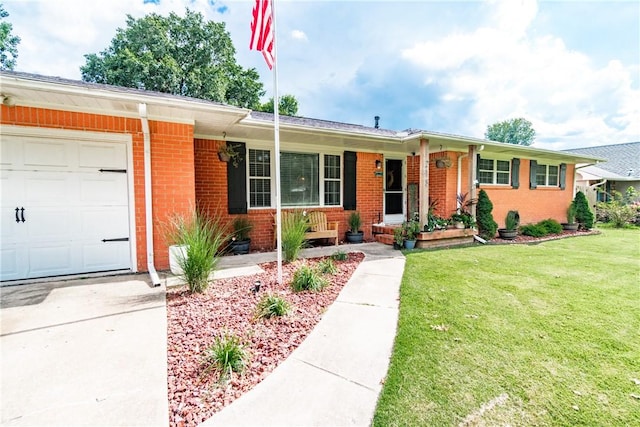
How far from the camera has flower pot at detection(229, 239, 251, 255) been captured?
6141mm

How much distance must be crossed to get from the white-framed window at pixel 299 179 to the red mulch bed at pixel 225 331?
290cm

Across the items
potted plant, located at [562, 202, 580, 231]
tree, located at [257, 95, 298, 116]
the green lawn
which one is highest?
tree, located at [257, 95, 298, 116]

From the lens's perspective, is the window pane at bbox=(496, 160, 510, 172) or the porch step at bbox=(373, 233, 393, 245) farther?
the window pane at bbox=(496, 160, 510, 172)

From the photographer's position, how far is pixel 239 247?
20.2ft

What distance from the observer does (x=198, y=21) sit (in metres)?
19.6

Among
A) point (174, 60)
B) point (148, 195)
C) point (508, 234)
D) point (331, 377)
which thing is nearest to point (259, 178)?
point (148, 195)

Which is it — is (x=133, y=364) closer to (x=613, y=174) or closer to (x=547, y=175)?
(x=547, y=175)

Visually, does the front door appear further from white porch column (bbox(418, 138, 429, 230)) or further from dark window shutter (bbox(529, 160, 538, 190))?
dark window shutter (bbox(529, 160, 538, 190))

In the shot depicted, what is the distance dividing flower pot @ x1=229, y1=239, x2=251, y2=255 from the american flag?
371cm

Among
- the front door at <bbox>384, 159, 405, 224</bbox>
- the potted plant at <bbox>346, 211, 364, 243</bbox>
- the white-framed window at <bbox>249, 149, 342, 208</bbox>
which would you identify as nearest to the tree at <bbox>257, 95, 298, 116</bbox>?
the front door at <bbox>384, 159, 405, 224</bbox>

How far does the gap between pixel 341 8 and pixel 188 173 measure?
5607 mm

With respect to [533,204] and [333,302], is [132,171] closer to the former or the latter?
[333,302]

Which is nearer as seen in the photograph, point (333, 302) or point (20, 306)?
point (20, 306)

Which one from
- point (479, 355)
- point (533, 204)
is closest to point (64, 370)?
point (479, 355)
